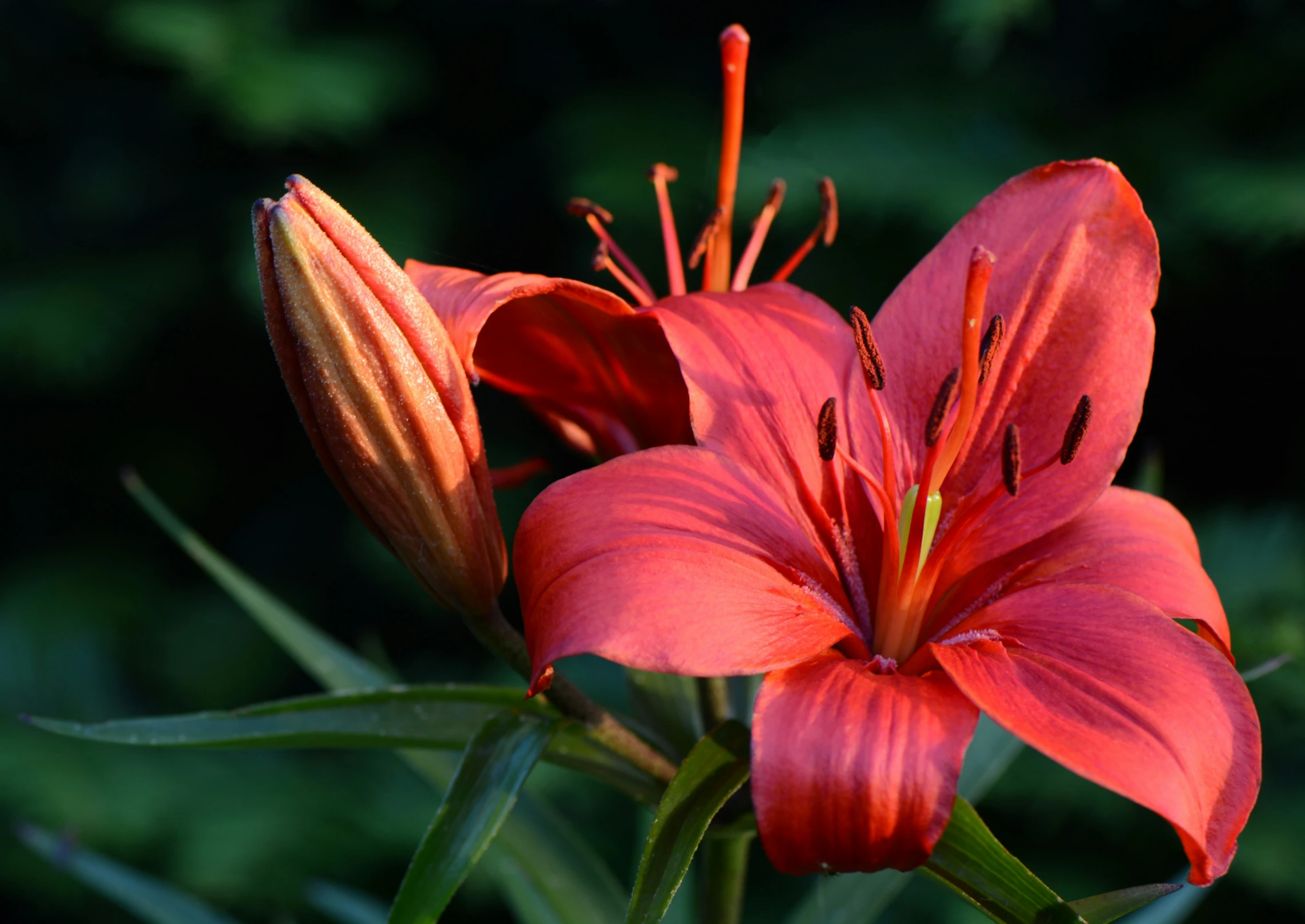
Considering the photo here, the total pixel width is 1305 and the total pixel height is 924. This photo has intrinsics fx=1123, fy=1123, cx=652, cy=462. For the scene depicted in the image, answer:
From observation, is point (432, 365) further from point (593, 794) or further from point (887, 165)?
point (593, 794)

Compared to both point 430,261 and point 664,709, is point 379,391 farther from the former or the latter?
point 430,261

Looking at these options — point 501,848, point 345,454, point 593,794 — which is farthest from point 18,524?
point 345,454

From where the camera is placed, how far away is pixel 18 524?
1.95 meters

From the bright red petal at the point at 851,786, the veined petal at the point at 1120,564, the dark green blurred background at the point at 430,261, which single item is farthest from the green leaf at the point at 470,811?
the dark green blurred background at the point at 430,261

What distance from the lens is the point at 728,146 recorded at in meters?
0.64

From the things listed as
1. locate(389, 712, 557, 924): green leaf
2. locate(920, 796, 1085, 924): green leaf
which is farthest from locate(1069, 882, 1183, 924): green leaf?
locate(389, 712, 557, 924): green leaf

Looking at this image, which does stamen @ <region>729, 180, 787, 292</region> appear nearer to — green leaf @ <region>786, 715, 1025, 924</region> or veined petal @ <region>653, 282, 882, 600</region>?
veined petal @ <region>653, 282, 882, 600</region>

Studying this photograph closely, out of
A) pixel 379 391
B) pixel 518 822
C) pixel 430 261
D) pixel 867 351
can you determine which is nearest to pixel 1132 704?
pixel 867 351

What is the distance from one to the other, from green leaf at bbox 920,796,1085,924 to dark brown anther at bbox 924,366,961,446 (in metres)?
0.17

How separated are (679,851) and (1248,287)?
1.38 meters

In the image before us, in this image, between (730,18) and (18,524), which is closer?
(730,18)

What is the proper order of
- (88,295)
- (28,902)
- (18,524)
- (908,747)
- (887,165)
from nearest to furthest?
(908,747)
(887,165)
(88,295)
(28,902)
(18,524)

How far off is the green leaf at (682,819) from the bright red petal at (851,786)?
0.06 metres

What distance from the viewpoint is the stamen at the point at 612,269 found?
0.61 m
